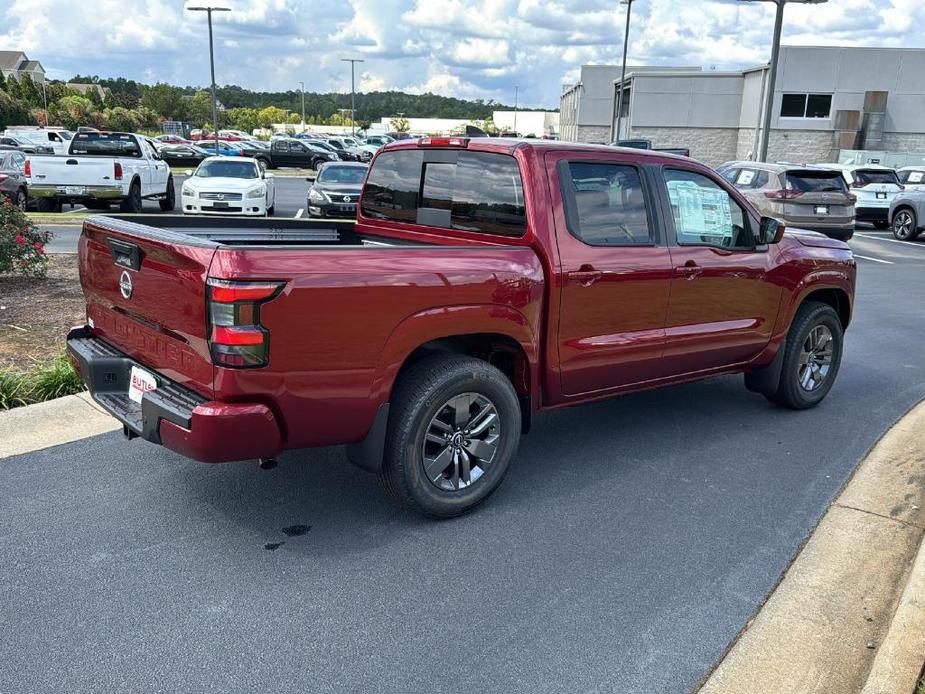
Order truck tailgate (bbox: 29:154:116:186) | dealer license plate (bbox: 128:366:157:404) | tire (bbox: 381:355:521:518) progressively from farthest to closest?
truck tailgate (bbox: 29:154:116:186) < tire (bbox: 381:355:521:518) < dealer license plate (bbox: 128:366:157:404)

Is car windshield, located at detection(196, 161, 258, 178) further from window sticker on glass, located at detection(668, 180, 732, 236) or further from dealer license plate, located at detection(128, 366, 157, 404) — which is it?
dealer license plate, located at detection(128, 366, 157, 404)

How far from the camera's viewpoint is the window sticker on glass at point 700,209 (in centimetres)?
516

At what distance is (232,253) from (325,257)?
0.39 metres

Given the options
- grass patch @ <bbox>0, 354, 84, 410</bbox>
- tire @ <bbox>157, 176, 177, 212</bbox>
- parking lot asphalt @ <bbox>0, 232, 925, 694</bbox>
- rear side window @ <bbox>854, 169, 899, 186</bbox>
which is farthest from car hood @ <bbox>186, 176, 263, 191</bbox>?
rear side window @ <bbox>854, 169, 899, 186</bbox>

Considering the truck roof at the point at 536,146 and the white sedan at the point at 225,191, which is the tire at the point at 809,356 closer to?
the truck roof at the point at 536,146

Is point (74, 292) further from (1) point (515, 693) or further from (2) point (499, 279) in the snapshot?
(1) point (515, 693)

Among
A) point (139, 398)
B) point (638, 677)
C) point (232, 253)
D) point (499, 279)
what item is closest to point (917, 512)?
point (638, 677)

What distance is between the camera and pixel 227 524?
13.5 ft

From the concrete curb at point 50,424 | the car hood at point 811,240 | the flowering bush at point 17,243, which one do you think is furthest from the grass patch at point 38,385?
the car hood at point 811,240

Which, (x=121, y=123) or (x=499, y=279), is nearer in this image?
(x=499, y=279)

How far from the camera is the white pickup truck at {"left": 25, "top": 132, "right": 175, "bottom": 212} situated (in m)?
17.1

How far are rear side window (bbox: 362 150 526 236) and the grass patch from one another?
246cm

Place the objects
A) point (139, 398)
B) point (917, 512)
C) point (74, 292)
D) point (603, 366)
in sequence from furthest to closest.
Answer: point (74, 292), point (603, 366), point (917, 512), point (139, 398)

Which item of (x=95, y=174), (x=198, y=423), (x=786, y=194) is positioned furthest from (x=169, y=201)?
(x=198, y=423)
